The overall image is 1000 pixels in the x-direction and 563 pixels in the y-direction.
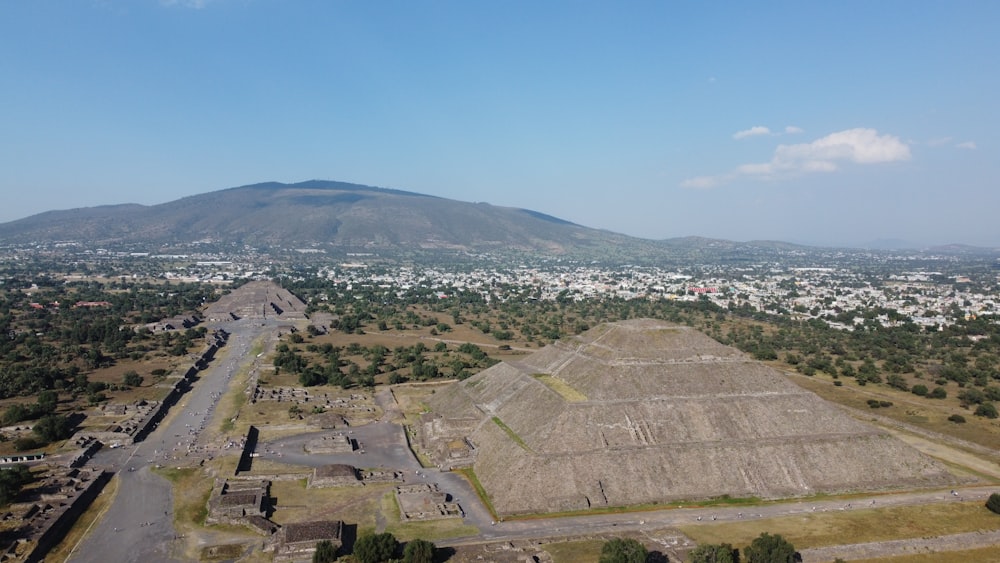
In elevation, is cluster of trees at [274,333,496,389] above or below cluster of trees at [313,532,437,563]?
below

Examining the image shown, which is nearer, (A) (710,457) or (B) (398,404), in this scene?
(A) (710,457)

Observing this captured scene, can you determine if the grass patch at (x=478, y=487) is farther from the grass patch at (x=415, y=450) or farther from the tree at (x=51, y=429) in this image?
the tree at (x=51, y=429)

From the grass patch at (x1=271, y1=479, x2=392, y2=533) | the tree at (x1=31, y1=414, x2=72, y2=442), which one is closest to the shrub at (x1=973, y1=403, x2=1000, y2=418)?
the grass patch at (x1=271, y1=479, x2=392, y2=533)

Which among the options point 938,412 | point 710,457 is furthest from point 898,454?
point 938,412

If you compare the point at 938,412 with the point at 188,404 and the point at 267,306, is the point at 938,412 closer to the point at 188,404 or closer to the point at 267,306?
the point at 188,404

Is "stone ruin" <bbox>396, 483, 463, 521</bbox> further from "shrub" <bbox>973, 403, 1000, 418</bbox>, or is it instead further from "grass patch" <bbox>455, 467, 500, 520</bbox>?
"shrub" <bbox>973, 403, 1000, 418</bbox>
